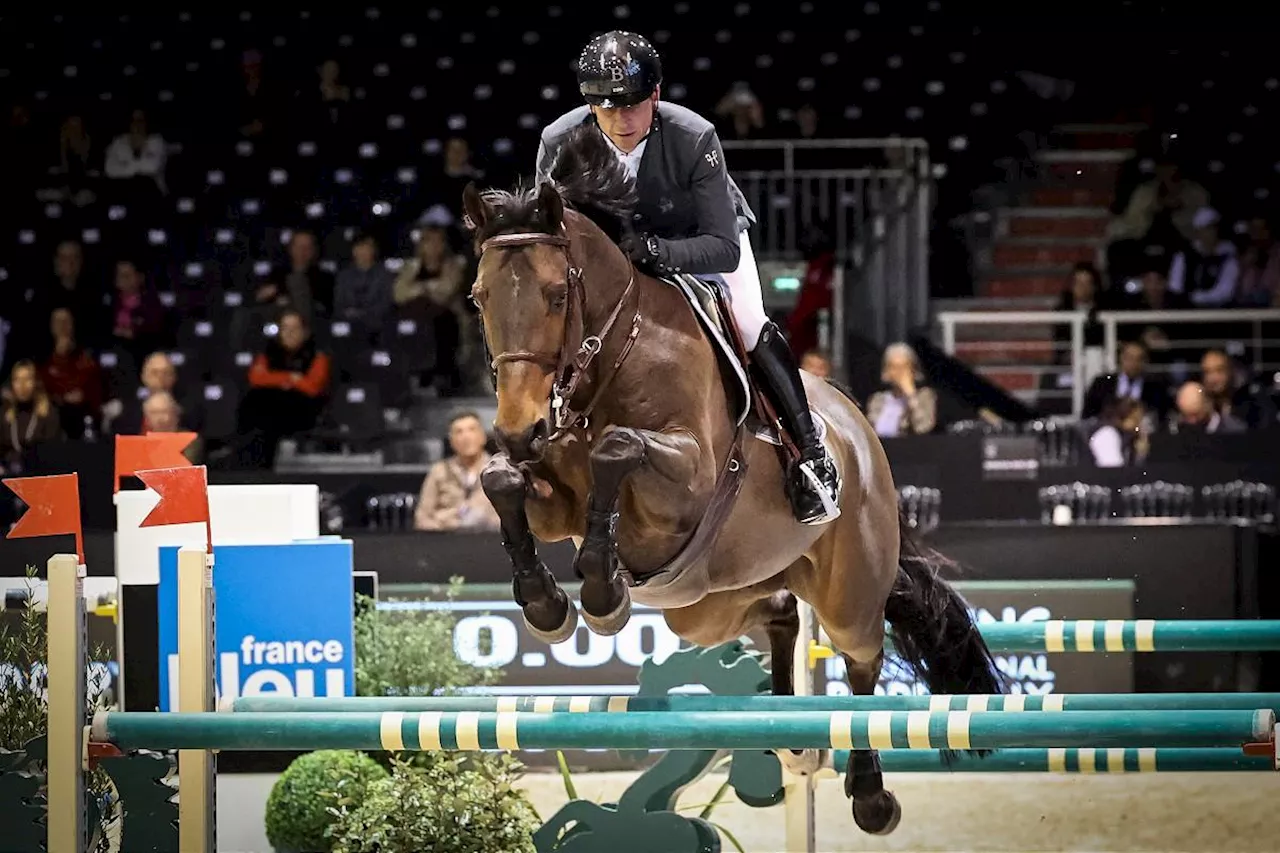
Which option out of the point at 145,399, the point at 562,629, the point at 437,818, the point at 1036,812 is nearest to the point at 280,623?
the point at 437,818

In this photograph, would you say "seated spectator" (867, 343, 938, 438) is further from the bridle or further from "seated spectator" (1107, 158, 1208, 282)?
the bridle

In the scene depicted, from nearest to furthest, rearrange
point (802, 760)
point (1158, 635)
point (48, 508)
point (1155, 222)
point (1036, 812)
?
point (48, 508), point (1158, 635), point (802, 760), point (1036, 812), point (1155, 222)

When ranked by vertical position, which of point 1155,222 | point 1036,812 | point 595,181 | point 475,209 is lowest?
point 1036,812

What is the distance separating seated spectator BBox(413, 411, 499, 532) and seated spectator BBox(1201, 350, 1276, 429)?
428cm

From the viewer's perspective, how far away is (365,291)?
1161 cm

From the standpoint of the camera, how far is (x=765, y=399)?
4.58 metres

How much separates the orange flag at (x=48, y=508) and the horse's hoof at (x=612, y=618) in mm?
1425

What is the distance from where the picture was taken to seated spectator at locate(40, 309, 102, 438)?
35.0 feet

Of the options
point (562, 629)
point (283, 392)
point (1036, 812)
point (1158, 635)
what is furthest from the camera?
point (283, 392)

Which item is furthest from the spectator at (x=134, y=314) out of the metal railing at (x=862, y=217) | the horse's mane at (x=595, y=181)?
the horse's mane at (x=595, y=181)

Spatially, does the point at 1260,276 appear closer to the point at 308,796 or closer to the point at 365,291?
the point at 365,291

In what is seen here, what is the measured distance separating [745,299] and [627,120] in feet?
2.07

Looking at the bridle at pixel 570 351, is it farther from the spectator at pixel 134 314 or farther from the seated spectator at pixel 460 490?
the spectator at pixel 134 314

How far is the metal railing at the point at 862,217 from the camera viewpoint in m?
12.2
